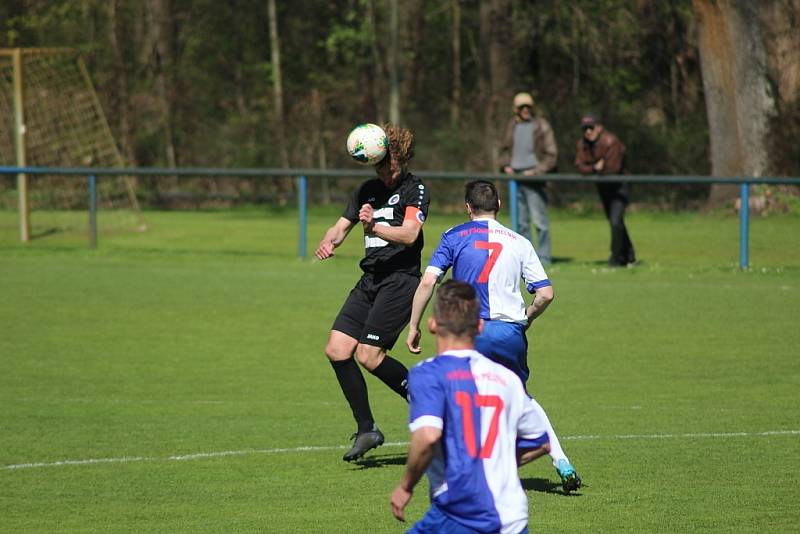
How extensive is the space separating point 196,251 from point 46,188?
653cm

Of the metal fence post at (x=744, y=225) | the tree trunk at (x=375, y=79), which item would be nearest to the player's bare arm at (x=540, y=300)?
the metal fence post at (x=744, y=225)

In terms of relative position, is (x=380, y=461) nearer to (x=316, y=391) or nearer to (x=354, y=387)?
(x=354, y=387)

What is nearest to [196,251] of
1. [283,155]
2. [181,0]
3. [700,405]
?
[700,405]

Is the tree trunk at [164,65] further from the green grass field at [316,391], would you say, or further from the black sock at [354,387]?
the black sock at [354,387]

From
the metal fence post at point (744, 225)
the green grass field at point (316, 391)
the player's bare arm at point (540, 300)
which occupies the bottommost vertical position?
the green grass field at point (316, 391)

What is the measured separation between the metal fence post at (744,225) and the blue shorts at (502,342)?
12.3m

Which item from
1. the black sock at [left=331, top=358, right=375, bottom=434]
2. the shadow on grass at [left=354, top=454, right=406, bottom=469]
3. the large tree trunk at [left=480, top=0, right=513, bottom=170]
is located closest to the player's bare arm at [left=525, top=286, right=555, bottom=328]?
the black sock at [left=331, top=358, right=375, bottom=434]

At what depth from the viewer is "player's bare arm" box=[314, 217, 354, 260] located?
8.21m

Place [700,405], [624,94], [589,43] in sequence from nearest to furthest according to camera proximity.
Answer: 1. [700,405]
2. [589,43]
3. [624,94]

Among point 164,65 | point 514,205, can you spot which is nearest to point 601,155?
point 514,205

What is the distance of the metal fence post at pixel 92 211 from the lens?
20.5m

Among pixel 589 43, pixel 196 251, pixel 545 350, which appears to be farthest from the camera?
pixel 589 43

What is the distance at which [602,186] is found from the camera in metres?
19.2

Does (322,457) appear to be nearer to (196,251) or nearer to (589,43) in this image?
(196,251)
